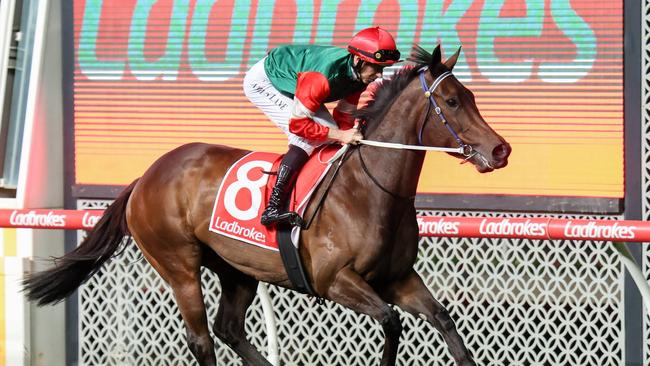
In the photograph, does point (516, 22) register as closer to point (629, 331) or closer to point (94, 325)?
point (629, 331)

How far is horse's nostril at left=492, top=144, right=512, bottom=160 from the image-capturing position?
15.2 ft

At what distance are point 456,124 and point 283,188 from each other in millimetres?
843

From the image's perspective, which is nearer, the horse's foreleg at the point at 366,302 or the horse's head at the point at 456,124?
the horse's head at the point at 456,124

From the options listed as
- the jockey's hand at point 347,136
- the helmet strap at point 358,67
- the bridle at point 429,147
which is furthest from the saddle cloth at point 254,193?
the helmet strap at point 358,67

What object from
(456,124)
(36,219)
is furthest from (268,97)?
(36,219)

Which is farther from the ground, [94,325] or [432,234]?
[432,234]

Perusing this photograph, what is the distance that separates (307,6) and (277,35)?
9.6 inches

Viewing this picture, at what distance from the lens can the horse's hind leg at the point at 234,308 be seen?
5.72 meters

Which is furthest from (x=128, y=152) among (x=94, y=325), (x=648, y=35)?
(x=648, y=35)

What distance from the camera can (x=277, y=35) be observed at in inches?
265

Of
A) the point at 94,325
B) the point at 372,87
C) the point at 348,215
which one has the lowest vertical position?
the point at 94,325

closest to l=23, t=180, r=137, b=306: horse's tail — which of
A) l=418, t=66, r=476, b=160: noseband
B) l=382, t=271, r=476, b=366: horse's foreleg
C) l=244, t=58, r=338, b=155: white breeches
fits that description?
l=244, t=58, r=338, b=155: white breeches

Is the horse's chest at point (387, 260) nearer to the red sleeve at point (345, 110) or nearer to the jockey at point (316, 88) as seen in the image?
the jockey at point (316, 88)

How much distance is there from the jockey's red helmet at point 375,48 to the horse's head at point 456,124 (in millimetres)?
171
